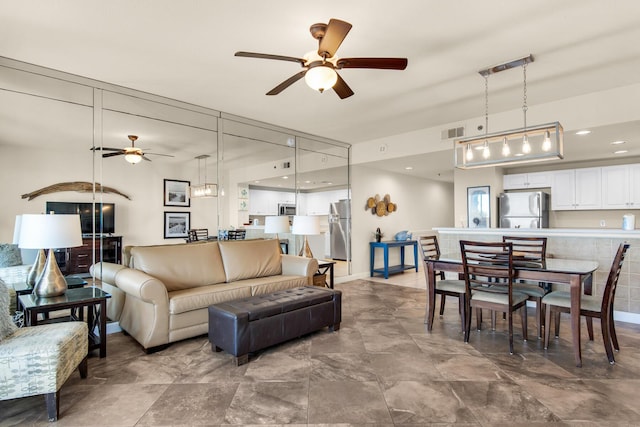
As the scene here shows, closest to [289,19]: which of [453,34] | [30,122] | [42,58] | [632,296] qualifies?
[453,34]

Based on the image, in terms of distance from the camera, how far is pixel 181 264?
3547 mm

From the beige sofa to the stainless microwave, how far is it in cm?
102

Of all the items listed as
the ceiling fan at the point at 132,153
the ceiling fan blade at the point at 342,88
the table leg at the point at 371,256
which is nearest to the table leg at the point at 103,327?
the ceiling fan at the point at 132,153

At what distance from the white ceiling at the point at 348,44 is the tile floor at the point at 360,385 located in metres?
2.62

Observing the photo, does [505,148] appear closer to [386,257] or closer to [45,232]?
[386,257]

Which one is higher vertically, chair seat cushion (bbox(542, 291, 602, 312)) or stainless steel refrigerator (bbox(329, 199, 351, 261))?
stainless steel refrigerator (bbox(329, 199, 351, 261))

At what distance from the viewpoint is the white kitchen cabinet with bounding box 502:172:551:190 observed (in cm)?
620

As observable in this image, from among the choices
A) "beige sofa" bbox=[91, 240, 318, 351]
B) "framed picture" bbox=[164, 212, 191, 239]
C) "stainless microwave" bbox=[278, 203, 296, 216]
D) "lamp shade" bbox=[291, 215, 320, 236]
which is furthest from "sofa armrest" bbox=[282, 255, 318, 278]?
"framed picture" bbox=[164, 212, 191, 239]

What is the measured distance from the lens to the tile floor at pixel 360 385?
1966 millimetres

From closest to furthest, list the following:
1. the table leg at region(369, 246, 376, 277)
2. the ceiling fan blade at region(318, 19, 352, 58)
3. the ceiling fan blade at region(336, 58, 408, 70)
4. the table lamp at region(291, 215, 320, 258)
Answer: the ceiling fan blade at region(318, 19, 352, 58), the ceiling fan blade at region(336, 58, 408, 70), the table lamp at region(291, 215, 320, 258), the table leg at region(369, 246, 376, 277)

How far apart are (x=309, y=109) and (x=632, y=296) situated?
4.39m

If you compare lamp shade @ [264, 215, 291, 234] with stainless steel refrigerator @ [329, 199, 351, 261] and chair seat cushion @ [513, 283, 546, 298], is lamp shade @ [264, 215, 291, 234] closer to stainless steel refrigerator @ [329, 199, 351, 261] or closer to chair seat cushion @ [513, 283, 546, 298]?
stainless steel refrigerator @ [329, 199, 351, 261]

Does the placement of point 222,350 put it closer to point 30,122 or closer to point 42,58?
point 30,122

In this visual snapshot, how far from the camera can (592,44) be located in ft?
9.15
